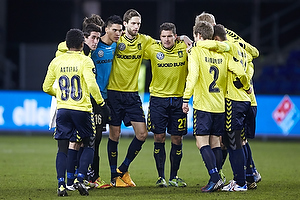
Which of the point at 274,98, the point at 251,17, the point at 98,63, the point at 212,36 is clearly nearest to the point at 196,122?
the point at 212,36

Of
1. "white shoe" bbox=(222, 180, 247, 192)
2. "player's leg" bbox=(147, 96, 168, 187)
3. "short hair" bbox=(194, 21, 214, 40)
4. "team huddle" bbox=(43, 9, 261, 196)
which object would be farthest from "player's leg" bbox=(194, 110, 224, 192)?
"short hair" bbox=(194, 21, 214, 40)

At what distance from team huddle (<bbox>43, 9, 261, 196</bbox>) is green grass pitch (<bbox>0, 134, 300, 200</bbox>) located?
0.28 m

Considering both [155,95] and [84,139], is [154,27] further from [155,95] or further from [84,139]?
[84,139]

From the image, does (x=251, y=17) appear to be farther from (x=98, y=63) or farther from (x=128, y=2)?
(x=98, y=63)

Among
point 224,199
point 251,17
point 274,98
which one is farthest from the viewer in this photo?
point 251,17

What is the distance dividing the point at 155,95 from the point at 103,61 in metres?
0.87

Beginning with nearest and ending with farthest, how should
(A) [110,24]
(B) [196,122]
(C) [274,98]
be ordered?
(B) [196,122]
(A) [110,24]
(C) [274,98]

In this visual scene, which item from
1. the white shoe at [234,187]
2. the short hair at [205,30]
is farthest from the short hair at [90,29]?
the white shoe at [234,187]

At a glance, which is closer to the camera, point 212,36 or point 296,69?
point 212,36

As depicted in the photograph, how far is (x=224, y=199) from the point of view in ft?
20.6

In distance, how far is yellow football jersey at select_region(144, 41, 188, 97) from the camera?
25.3ft

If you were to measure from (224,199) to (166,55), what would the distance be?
7.57 ft

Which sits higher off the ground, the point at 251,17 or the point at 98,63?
the point at 251,17

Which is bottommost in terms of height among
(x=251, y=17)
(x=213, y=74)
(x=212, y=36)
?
(x=213, y=74)
